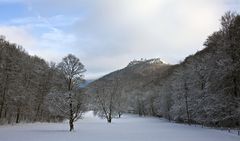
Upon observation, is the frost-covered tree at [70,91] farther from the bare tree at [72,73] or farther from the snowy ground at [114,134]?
the snowy ground at [114,134]

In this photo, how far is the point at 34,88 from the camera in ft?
243

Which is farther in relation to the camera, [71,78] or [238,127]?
[71,78]

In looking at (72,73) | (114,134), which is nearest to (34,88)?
(72,73)

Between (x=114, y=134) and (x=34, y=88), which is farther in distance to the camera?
(x=34, y=88)

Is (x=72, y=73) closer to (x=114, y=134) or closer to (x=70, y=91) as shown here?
(x=70, y=91)

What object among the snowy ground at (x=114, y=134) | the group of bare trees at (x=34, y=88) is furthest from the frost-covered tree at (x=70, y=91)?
the snowy ground at (x=114, y=134)

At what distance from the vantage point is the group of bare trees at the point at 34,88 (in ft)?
161

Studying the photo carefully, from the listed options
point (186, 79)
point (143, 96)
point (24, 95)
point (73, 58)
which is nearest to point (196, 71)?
point (186, 79)

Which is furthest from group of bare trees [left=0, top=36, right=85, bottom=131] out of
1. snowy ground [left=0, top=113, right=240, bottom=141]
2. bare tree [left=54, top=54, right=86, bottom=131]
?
snowy ground [left=0, top=113, right=240, bottom=141]

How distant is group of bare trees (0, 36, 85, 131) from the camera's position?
161 ft

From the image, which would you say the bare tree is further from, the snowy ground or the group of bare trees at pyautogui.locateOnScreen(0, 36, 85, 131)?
the snowy ground

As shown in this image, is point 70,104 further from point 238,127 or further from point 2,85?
point 238,127

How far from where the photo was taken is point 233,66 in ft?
131

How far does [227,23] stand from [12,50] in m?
36.8
